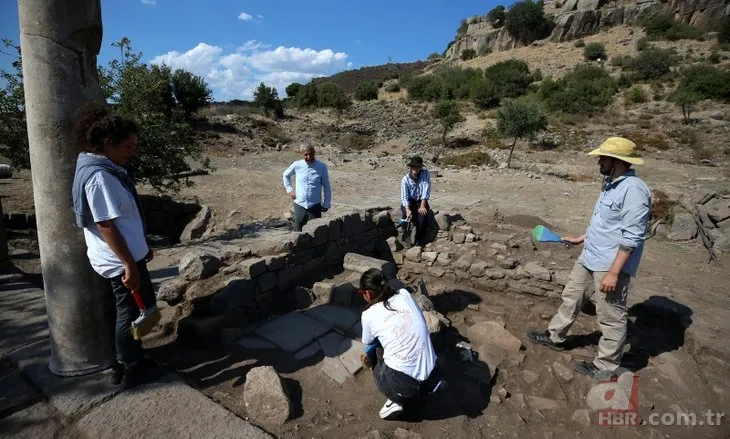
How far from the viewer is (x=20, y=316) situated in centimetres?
335

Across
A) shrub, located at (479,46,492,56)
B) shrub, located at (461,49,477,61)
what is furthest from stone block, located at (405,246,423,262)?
shrub, located at (461,49,477,61)

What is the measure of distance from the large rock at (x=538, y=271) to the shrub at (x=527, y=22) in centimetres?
5143

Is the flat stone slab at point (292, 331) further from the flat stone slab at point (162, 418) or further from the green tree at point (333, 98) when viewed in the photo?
the green tree at point (333, 98)

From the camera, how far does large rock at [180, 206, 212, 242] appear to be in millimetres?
9516

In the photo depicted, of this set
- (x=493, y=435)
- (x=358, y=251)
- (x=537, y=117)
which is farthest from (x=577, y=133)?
(x=493, y=435)

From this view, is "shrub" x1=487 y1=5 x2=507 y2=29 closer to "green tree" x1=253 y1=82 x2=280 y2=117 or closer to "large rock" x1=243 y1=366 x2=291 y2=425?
"green tree" x1=253 y1=82 x2=280 y2=117

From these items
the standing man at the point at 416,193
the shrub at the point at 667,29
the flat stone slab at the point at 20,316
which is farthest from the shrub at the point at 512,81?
the flat stone slab at the point at 20,316

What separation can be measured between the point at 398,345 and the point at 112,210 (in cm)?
195

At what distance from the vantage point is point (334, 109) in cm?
3534

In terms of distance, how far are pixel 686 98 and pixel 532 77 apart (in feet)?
51.0

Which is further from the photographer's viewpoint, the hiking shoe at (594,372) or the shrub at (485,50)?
the shrub at (485,50)

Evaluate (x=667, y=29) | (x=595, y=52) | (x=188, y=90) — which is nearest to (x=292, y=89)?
(x=188, y=90)

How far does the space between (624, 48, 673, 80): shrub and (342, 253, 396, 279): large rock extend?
109 feet

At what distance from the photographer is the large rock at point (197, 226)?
31.2ft
